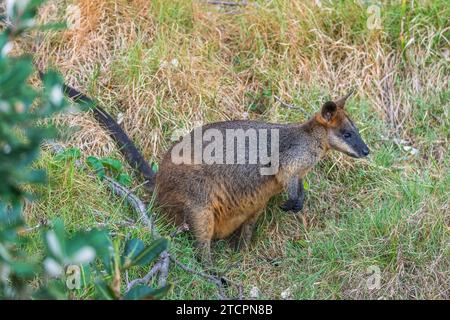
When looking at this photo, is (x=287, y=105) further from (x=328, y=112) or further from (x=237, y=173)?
(x=237, y=173)

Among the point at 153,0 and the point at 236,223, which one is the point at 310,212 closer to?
the point at 236,223

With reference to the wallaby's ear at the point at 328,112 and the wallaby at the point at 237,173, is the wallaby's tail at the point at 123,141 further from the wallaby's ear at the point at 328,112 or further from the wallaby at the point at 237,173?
the wallaby's ear at the point at 328,112

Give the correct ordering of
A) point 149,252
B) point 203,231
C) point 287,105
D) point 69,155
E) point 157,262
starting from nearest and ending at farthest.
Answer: point 149,252 → point 157,262 → point 203,231 → point 69,155 → point 287,105

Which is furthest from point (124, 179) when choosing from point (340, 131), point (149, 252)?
point (149, 252)

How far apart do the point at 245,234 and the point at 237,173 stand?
516 mm

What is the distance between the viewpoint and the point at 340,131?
5.69m

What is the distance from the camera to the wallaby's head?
5648 millimetres

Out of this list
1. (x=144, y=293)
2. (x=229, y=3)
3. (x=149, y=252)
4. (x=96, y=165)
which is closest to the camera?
(x=144, y=293)

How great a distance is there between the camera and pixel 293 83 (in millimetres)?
6395

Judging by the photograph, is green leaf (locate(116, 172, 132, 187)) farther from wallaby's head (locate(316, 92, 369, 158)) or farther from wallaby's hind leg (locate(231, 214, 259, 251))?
wallaby's head (locate(316, 92, 369, 158))

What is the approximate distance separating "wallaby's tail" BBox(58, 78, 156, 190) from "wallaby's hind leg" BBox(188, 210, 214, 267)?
1.64 ft

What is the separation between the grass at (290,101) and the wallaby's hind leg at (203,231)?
8 cm

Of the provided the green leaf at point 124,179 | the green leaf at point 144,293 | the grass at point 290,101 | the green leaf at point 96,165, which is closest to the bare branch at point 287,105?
the grass at point 290,101
